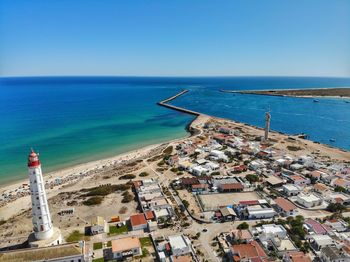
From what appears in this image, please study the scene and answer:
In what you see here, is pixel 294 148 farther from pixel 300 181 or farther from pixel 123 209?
pixel 123 209

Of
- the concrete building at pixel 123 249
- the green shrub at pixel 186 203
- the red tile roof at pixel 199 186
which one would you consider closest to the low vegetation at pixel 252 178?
the red tile roof at pixel 199 186

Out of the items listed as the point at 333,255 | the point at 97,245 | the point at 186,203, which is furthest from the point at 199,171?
the point at 333,255

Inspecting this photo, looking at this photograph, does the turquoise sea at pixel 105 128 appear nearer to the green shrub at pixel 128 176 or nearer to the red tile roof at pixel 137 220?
the green shrub at pixel 128 176

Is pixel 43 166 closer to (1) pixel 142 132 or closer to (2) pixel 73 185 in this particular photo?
(2) pixel 73 185

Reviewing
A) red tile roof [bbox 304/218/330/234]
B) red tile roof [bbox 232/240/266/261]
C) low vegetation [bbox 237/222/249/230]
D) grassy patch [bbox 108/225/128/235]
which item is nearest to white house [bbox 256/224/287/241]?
low vegetation [bbox 237/222/249/230]

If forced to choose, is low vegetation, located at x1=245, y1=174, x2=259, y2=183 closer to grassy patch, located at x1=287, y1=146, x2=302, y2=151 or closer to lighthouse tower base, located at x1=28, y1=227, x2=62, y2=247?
grassy patch, located at x1=287, y1=146, x2=302, y2=151

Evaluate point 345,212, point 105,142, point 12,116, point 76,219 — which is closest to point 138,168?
point 76,219
